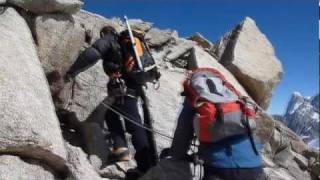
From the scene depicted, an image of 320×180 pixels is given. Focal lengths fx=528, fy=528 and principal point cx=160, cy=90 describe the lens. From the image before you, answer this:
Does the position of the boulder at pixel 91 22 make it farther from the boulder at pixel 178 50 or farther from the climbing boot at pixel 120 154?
the climbing boot at pixel 120 154

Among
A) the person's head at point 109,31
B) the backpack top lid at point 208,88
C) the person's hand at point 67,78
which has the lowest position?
the backpack top lid at point 208,88

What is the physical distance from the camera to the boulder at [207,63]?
1611 cm

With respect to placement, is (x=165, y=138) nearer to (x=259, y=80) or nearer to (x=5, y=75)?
(x=5, y=75)

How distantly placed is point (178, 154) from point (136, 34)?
3.29 meters

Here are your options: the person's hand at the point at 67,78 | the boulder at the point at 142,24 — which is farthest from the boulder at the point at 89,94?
the boulder at the point at 142,24

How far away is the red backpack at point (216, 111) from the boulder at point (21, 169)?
8.54 feet

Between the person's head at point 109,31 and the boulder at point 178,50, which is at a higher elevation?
the boulder at point 178,50

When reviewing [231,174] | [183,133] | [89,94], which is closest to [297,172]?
[89,94]

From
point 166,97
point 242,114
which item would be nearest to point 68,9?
point 166,97

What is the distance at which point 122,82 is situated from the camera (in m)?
11.2

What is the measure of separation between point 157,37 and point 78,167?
9043 mm

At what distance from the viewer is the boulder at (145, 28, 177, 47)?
1705 centimetres

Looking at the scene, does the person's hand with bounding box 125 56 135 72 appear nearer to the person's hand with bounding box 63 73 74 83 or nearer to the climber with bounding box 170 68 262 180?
the person's hand with bounding box 63 73 74 83

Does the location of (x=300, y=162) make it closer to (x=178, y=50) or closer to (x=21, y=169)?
(x=178, y=50)
